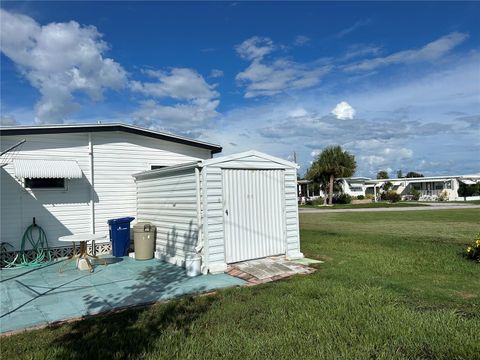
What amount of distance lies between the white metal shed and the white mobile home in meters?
1.90

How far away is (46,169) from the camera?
9555mm

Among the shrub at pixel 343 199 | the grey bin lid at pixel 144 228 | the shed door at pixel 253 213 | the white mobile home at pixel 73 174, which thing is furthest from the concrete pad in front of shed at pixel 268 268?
the shrub at pixel 343 199

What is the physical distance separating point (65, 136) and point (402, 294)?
917cm

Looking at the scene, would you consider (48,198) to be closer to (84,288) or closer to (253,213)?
(84,288)

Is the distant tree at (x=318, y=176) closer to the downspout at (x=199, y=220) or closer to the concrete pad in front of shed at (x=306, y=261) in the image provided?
the concrete pad in front of shed at (x=306, y=261)

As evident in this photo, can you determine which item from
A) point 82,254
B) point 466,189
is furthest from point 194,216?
point 466,189

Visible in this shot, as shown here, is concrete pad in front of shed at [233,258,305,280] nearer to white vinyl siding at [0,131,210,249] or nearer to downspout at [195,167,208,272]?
downspout at [195,167,208,272]

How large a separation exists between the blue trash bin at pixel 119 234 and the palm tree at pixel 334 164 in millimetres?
34654

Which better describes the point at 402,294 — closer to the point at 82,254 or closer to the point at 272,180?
the point at 272,180

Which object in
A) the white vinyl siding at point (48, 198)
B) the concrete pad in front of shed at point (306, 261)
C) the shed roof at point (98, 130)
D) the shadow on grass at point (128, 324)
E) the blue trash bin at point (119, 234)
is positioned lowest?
the shadow on grass at point (128, 324)

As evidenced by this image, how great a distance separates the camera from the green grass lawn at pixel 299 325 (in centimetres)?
384

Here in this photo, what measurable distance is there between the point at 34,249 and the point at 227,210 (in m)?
5.34

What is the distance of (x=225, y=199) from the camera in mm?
8297

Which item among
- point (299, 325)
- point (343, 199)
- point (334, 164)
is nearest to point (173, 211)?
point (299, 325)
